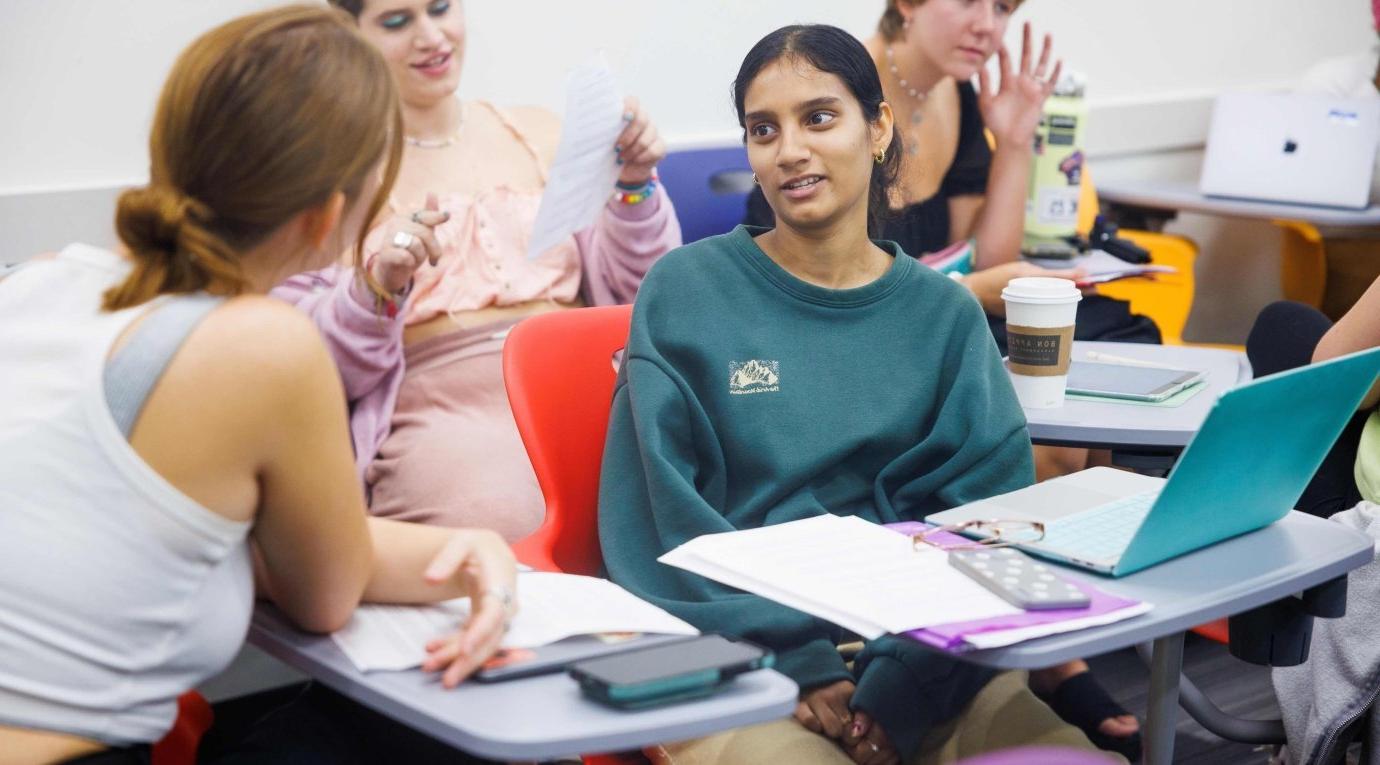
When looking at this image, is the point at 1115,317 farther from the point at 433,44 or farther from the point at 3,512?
the point at 3,512

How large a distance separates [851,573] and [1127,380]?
994mm

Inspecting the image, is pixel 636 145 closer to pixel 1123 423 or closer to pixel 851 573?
pixel 1123 423

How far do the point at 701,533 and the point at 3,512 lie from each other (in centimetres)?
75

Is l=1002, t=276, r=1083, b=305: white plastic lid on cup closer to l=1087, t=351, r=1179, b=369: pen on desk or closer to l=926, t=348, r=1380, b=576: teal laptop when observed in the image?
l=1087, t=351, r=1179, b=369: pen on desk

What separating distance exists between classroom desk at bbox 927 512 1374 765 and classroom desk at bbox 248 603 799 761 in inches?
8.4

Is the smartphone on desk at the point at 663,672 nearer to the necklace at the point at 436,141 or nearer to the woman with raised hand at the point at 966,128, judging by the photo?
the necklace at the point at 436,141

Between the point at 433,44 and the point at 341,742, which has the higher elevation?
the point at 433,44

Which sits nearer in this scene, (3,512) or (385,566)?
(3,512)

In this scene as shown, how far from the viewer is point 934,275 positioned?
5.96ft

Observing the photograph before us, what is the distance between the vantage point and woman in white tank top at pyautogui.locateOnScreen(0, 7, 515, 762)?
1098mm

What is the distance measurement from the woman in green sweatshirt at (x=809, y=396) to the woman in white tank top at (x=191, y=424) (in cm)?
45

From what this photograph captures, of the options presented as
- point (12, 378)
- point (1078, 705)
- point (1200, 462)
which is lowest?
point (1078, 705)

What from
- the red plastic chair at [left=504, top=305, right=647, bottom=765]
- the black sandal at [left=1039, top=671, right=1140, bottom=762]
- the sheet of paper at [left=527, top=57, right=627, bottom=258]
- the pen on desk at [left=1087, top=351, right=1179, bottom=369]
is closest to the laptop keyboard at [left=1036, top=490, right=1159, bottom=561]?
the black sandal at [left=1039, top=671, right=1140, bottom=762]

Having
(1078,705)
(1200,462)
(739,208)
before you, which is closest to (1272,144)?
(739,208)
